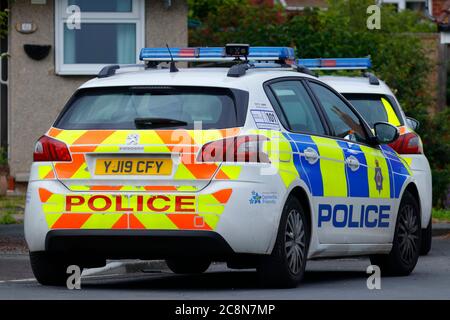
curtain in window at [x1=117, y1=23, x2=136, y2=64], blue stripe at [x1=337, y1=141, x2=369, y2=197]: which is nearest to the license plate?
blue stripe at [x1=337, y1=141, x2=369, y2=197]

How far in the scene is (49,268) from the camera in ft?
34.8

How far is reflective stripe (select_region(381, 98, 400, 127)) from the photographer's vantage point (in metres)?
14.5

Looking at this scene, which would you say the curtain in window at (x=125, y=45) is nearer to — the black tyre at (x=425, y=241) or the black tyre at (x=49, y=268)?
the black tyre at (x=425, y=241)

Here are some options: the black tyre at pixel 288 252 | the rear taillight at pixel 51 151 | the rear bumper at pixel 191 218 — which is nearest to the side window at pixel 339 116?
the black tyre at pixel 288 252

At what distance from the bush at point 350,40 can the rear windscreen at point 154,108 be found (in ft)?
36.9

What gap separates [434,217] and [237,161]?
9.72 m

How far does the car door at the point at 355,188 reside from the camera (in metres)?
11.1

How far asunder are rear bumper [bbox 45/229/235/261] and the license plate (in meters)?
0.38

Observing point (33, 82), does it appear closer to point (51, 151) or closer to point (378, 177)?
point (378, 177)

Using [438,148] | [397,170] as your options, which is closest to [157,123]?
[397,170]

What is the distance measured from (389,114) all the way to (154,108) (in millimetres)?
4761

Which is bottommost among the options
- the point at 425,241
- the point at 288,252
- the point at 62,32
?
the point at 425,241
